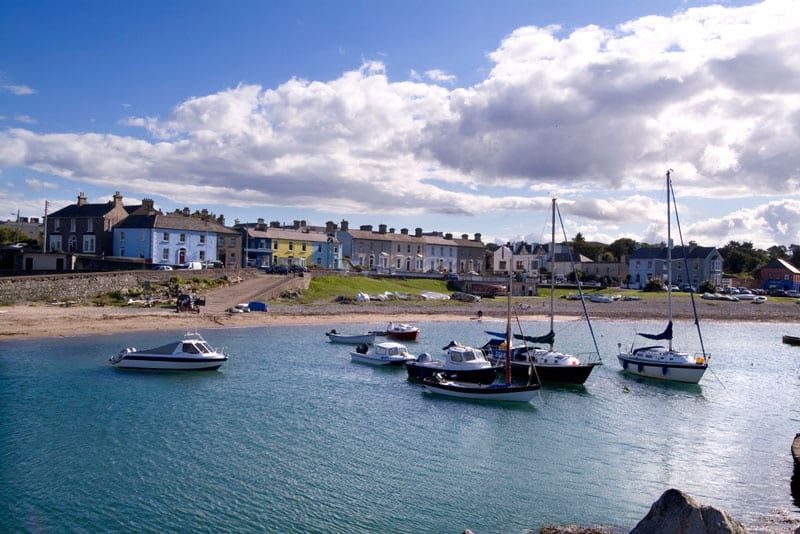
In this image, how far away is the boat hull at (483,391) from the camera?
110 ft

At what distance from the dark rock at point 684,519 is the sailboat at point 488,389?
1876 centimetres

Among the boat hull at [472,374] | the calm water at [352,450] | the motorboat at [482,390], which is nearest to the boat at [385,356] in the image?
the calm water at [352,450]

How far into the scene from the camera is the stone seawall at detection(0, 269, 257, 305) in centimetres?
6028

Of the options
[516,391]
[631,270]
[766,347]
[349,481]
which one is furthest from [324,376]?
[631,270]

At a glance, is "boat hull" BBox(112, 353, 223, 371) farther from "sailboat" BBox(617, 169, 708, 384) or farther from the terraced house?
the terraced house

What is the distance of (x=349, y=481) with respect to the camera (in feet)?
72.6

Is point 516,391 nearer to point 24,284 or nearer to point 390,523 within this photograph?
point 390,523

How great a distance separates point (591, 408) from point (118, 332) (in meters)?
38.4

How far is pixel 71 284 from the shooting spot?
64.2m

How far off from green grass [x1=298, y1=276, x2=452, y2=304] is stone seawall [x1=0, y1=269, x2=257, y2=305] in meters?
16.1

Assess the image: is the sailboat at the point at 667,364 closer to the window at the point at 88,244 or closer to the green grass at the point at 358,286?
the green grass at the point at 358,286

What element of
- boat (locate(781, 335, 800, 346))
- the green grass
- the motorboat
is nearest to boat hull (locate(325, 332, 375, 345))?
the motorboat

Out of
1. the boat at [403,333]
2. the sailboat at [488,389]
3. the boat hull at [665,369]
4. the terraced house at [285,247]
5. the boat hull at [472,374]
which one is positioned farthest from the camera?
the terraced house at [285,247]

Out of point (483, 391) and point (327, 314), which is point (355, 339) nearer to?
point (327, 314)
